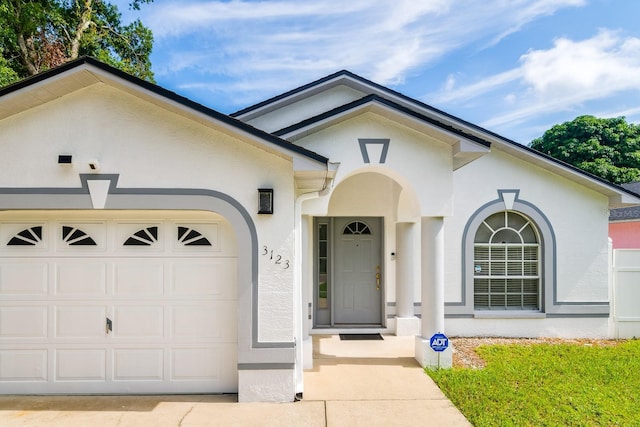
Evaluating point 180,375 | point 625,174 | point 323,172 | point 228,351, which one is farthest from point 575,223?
point 625,174

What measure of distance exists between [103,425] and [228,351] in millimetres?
1591

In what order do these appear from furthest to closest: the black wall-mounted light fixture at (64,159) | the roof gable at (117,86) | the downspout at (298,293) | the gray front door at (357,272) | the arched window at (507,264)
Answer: the gray front door at (357,272)
the arched window at (507,264)
the downspout at (298,293)
the black wall-mounted light fixture at (64,159)
the roof gable at (117,86)

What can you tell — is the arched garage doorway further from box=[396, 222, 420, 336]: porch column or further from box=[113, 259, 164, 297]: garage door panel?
box=[396, 222, 420, 336]: porch column

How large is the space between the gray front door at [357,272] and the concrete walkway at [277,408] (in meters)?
3.02

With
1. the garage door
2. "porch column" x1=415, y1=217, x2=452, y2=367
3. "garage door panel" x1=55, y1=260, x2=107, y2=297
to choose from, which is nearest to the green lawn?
"porch column" x1=415, y1=217, x2=452, y2=367

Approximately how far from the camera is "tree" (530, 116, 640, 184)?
2623 cm

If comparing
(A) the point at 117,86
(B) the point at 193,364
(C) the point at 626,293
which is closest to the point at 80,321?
(B) the point at 193,364

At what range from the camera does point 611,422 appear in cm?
487

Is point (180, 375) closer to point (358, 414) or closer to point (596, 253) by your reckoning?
point (358, 414)

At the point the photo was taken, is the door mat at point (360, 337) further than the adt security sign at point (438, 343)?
Yes

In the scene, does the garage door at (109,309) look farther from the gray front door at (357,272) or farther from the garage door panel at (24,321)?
the gray front door at (357,272)

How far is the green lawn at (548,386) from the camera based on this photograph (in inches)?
196

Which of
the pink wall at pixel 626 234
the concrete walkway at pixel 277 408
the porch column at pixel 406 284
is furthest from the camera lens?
the pink wall at pixel 626 234

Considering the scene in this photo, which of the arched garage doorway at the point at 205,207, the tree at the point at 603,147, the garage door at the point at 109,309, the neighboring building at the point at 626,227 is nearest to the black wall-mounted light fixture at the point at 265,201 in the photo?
the arched garage doorway at the point at 205,207
